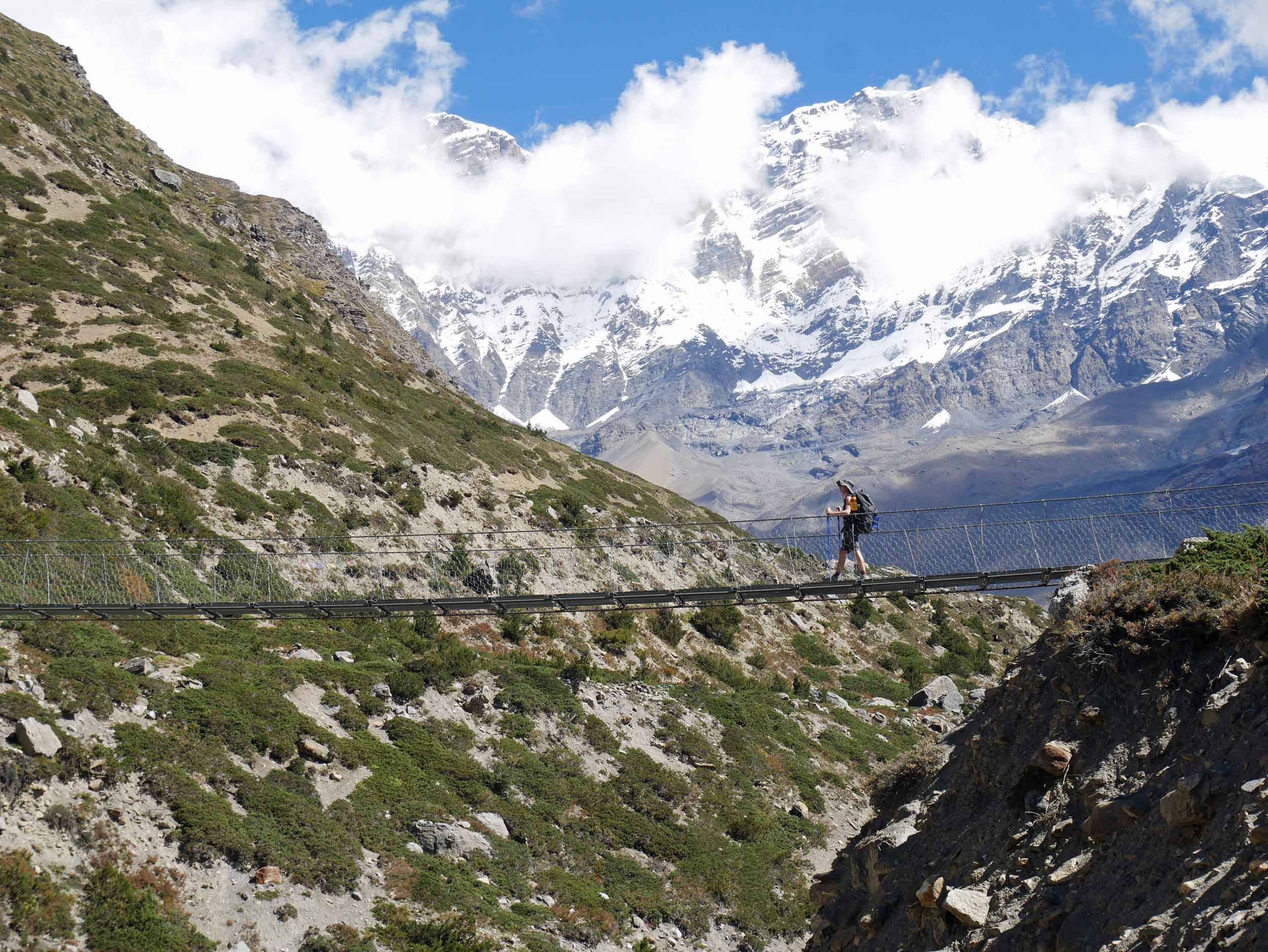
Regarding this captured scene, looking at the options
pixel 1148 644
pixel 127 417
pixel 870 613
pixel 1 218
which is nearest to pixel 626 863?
pixel 1148 644

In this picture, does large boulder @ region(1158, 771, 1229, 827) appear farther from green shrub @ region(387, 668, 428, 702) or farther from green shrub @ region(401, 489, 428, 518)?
green shrub @ region(401, 489, 428, 518)

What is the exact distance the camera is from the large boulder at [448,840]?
21078 mm

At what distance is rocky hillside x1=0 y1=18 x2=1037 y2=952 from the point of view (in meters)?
17.5

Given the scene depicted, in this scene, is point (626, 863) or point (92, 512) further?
point (92, 512)

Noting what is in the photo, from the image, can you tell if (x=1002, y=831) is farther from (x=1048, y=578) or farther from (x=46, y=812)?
(x=46, y=812)

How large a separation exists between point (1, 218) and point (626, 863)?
4060cm

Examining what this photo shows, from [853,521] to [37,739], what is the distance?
1509 centimetres

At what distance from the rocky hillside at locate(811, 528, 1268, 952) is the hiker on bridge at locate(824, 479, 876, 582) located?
21.8 feet

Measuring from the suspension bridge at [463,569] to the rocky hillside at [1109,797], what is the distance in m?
2.89

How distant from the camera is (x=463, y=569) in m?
36.5

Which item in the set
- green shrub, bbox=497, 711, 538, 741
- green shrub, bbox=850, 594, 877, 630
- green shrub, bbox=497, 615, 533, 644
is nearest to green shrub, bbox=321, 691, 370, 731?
green shrub, bbox=497, 711, 538, 741

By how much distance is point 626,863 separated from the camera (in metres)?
23.6

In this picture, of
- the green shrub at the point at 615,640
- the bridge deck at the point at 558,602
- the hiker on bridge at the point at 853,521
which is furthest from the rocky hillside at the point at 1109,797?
the green shrub at the point at 615,640

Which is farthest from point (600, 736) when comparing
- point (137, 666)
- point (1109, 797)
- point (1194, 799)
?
point (1194, 799)
